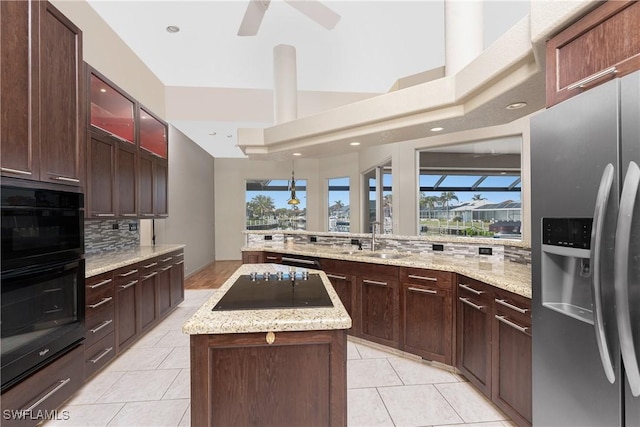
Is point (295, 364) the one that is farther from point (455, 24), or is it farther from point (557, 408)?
point (455, 24)

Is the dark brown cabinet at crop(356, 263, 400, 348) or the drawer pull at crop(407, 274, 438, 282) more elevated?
the drawer pull at crop(407, 274, 438, 282)

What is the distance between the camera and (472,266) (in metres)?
2.48

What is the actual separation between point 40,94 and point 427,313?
3296 millimetres

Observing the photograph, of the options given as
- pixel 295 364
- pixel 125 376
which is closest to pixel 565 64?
pixel 295 364

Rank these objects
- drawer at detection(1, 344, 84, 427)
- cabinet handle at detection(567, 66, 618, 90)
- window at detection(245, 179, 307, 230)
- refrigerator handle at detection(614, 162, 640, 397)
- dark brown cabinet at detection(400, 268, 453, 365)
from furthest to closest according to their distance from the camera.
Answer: window at detection(245, 179, 307, 230) < dark brown cabinet at detection(400, 268, 453, 365) < drawer at detection(1, 344, 84, 427) < cabinet handle at detection(567, 66, 618, 90) < refrigerator handle at detection(614, 162, 640, 397)

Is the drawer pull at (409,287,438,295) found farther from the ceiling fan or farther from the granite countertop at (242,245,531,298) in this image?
the ceiling fan

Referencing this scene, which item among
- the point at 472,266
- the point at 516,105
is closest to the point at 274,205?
the point at 472,266

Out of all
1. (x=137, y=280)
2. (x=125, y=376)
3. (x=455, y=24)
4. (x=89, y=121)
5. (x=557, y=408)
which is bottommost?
(x=125, y=376)

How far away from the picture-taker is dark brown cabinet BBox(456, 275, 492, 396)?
206 cm

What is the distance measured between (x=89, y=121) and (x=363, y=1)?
279 centimetres

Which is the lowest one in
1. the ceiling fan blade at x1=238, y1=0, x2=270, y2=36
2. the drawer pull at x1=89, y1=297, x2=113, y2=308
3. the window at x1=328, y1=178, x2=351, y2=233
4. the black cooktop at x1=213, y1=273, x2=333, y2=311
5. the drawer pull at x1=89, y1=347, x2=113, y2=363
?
the drawer pull at x1=89, y1=347, x2=113, y2=363

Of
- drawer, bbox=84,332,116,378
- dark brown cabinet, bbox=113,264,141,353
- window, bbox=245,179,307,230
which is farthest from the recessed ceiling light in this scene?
window, bbox=245,179,307,230

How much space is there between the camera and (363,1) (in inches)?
111

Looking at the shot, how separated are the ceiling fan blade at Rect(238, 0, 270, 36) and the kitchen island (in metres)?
2.28
